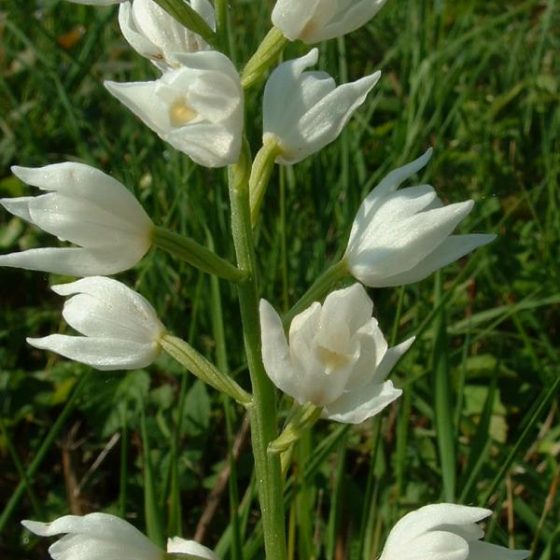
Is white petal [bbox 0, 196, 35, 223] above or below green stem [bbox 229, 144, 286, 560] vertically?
above

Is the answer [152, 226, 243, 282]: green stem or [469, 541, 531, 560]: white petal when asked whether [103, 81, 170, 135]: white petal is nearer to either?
[152, 226, 243, 282]: green stem

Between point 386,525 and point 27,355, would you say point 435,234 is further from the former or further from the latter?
point 27,355

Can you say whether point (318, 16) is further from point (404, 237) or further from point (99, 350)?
point (99, 350)

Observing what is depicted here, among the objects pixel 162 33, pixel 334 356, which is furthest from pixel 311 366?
pixel 162 33

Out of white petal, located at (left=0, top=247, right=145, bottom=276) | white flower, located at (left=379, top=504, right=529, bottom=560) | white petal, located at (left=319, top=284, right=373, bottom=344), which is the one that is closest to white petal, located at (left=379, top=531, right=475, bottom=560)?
white flower, located at (left=379, top=504, right=529, bottom=560)

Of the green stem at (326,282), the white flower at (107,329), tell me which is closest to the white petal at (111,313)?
the white flower at (107,329)
